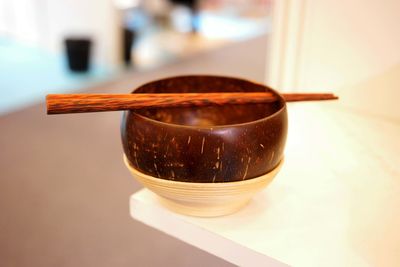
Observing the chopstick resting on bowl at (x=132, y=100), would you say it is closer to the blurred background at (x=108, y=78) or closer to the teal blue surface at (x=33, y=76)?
the blurred background at (x=108, y=78)

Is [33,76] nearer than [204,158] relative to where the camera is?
No

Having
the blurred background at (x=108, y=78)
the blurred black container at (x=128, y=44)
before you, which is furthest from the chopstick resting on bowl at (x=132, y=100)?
the blurred black container at (x=128, y=44)

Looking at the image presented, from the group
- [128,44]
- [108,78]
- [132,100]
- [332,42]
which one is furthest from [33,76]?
[132,100]

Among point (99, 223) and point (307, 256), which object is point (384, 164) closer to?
point (307, 256)

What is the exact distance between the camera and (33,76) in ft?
9.32

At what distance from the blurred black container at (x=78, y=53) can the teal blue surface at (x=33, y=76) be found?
51 mm

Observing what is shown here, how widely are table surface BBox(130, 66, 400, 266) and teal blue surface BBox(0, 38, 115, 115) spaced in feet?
5.97

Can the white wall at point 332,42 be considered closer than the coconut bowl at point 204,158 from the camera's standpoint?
No

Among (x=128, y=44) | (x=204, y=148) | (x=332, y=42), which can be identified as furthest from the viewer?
(x=128, y=44)

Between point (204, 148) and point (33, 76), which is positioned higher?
point (204, 148)

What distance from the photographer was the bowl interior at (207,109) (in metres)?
0.68

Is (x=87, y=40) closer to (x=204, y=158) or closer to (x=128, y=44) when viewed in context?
(x=128, y=44)

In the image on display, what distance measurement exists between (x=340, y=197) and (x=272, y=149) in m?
0.16

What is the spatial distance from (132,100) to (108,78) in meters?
2.32
